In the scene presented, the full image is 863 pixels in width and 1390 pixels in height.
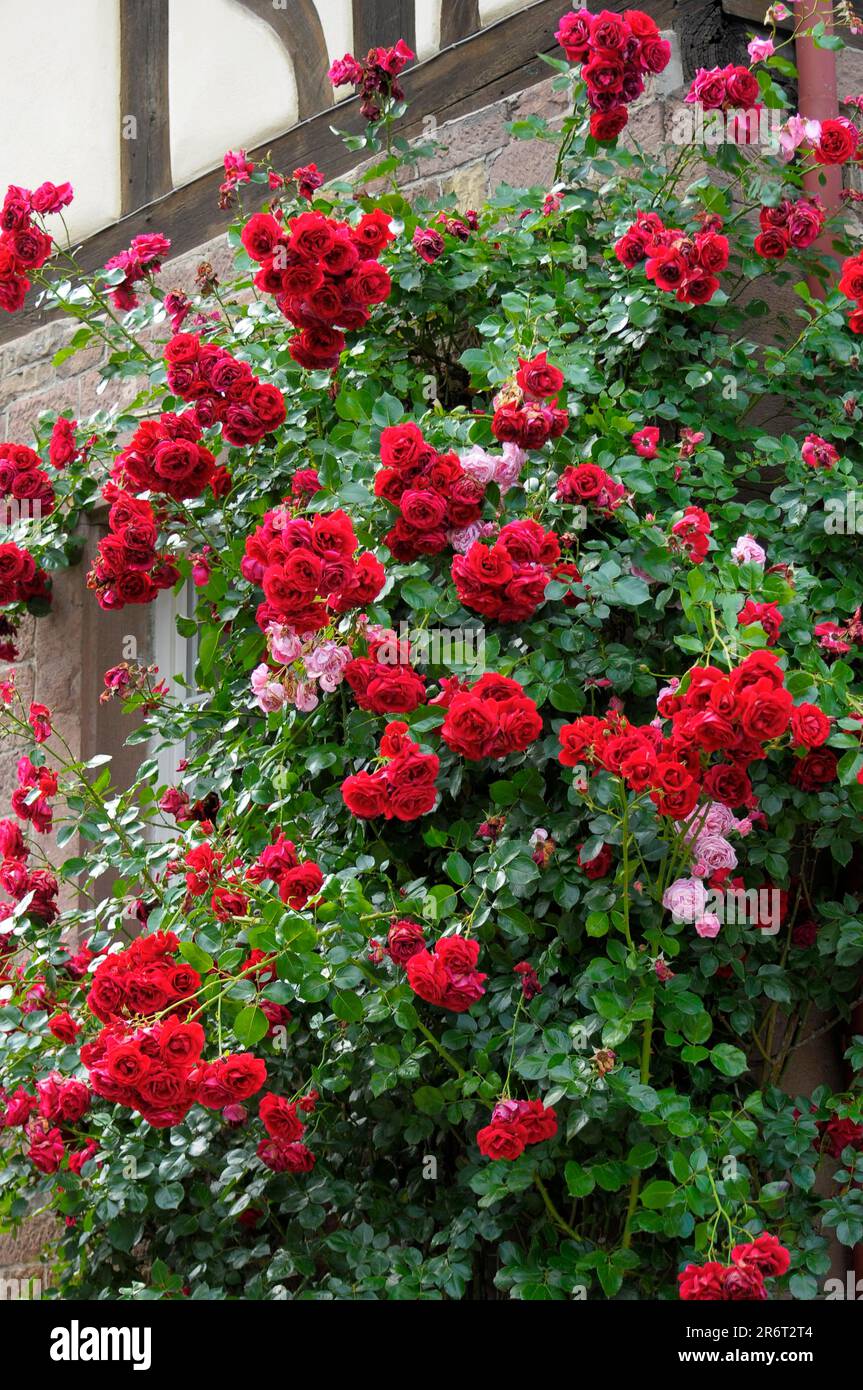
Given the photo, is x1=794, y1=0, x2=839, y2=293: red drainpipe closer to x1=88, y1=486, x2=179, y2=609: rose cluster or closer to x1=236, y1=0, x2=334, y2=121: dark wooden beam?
x1=236, y1=0, x2=334, y2=121: dark wooden beam

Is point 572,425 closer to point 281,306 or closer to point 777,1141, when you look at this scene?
point 281,306

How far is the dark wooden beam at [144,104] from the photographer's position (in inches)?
187

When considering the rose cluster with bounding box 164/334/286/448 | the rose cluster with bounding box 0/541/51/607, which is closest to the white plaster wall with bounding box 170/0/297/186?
the rose cluster with bounding box 0/541/51/607

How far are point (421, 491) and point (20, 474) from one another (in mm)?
1593

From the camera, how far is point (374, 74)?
3.60 m

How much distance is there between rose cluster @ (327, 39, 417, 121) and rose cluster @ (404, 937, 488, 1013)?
1.91 m

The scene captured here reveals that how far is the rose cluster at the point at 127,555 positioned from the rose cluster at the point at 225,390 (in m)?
0.23

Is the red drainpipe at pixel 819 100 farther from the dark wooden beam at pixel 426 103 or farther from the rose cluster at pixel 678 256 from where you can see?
the rose cluster at pixel 678 256

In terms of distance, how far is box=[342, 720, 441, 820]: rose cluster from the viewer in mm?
2547

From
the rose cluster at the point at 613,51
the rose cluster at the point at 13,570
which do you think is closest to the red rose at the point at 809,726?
the rose cluster at the point at 613,51

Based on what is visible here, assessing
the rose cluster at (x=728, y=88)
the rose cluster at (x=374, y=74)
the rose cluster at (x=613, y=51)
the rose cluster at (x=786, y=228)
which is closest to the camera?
the rose cluster at (x=613, y=51)

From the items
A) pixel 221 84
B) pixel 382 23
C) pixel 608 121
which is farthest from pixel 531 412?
pixel 221 84

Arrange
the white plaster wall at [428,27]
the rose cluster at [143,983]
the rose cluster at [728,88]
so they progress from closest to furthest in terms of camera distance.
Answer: the rose cluster at [143,983]
the rose cluster at [728,88]
the white plaster wall at [428,27]

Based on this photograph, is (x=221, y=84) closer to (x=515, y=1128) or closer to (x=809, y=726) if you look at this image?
(x=809, y=726)
